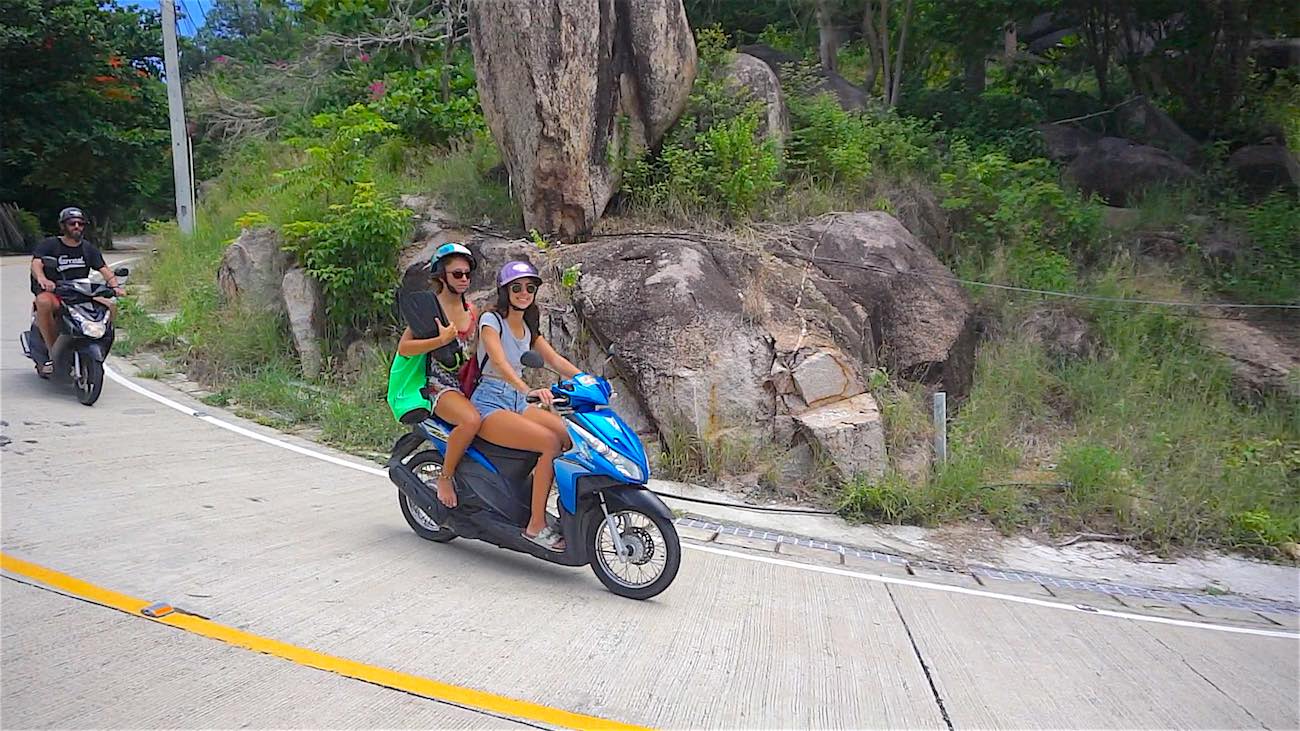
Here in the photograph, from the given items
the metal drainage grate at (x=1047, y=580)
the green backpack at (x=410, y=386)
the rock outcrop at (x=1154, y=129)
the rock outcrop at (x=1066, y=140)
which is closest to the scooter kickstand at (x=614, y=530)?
the green backpack at (x=410, y=386)

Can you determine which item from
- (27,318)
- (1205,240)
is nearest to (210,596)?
(27,318)

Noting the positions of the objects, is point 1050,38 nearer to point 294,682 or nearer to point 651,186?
point 651,186

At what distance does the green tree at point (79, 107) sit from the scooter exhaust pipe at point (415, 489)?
2775 centimetres

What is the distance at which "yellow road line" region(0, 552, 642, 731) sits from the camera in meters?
3.84

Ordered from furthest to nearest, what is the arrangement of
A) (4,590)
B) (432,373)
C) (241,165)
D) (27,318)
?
1. (241,165)
2. (27,318)
3. (432,373)
4. (4,590)

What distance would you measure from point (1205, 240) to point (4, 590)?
13.9 meters

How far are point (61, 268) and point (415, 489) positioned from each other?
5.47 metres

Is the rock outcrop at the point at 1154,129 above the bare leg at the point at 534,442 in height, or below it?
above

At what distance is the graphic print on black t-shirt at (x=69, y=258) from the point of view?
29.1 feet

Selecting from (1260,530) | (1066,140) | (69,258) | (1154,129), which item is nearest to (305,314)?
(69,258)

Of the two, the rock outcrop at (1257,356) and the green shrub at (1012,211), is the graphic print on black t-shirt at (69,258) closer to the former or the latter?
the green shrub at (1012,211)

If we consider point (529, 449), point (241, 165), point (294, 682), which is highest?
point (241, 165)

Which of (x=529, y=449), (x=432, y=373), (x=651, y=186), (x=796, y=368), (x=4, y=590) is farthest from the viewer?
(x=651, y=186)

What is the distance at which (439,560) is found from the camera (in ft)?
18.4
